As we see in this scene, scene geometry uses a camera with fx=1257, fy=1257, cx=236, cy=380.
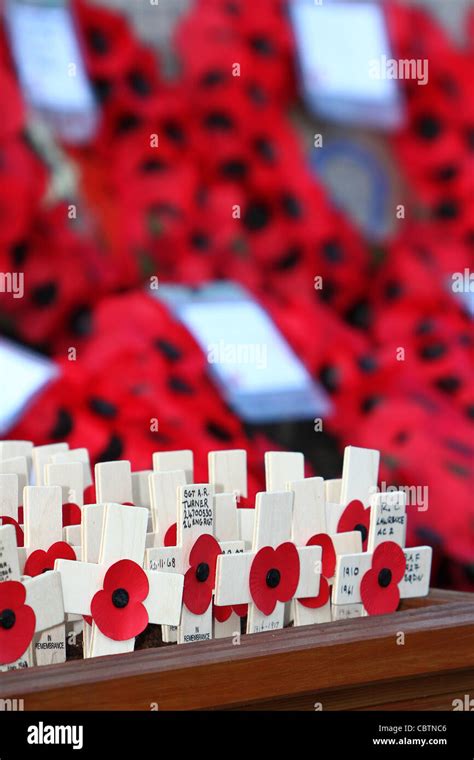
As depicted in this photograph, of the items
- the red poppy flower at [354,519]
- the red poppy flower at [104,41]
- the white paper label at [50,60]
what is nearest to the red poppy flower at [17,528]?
the red poppy flower at [354,519]

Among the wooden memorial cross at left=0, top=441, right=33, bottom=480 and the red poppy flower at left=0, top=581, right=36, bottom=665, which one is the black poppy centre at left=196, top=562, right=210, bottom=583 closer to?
the red poppy flower at left=0, top=581, right=36, bottom=665

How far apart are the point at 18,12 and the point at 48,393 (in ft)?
4.19

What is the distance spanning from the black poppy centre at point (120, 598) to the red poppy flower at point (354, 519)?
429 mm

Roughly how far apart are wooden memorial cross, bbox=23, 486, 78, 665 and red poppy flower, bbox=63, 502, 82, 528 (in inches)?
6.4

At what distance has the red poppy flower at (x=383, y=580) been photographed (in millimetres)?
1775

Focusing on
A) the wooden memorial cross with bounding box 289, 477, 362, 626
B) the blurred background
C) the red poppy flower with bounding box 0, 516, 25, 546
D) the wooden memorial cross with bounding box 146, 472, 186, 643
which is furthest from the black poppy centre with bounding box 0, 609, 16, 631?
the blurred background

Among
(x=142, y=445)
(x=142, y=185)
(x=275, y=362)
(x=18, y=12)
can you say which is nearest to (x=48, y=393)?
(x=142, y=445)

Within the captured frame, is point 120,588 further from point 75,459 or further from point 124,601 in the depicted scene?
point 75,459

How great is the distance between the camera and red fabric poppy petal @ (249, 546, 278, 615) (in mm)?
1656

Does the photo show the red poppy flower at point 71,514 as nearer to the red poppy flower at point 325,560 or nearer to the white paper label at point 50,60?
the red poppy flower at point 325,560

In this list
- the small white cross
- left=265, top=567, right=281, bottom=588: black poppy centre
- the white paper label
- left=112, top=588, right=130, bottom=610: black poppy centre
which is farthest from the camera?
the white paper label
